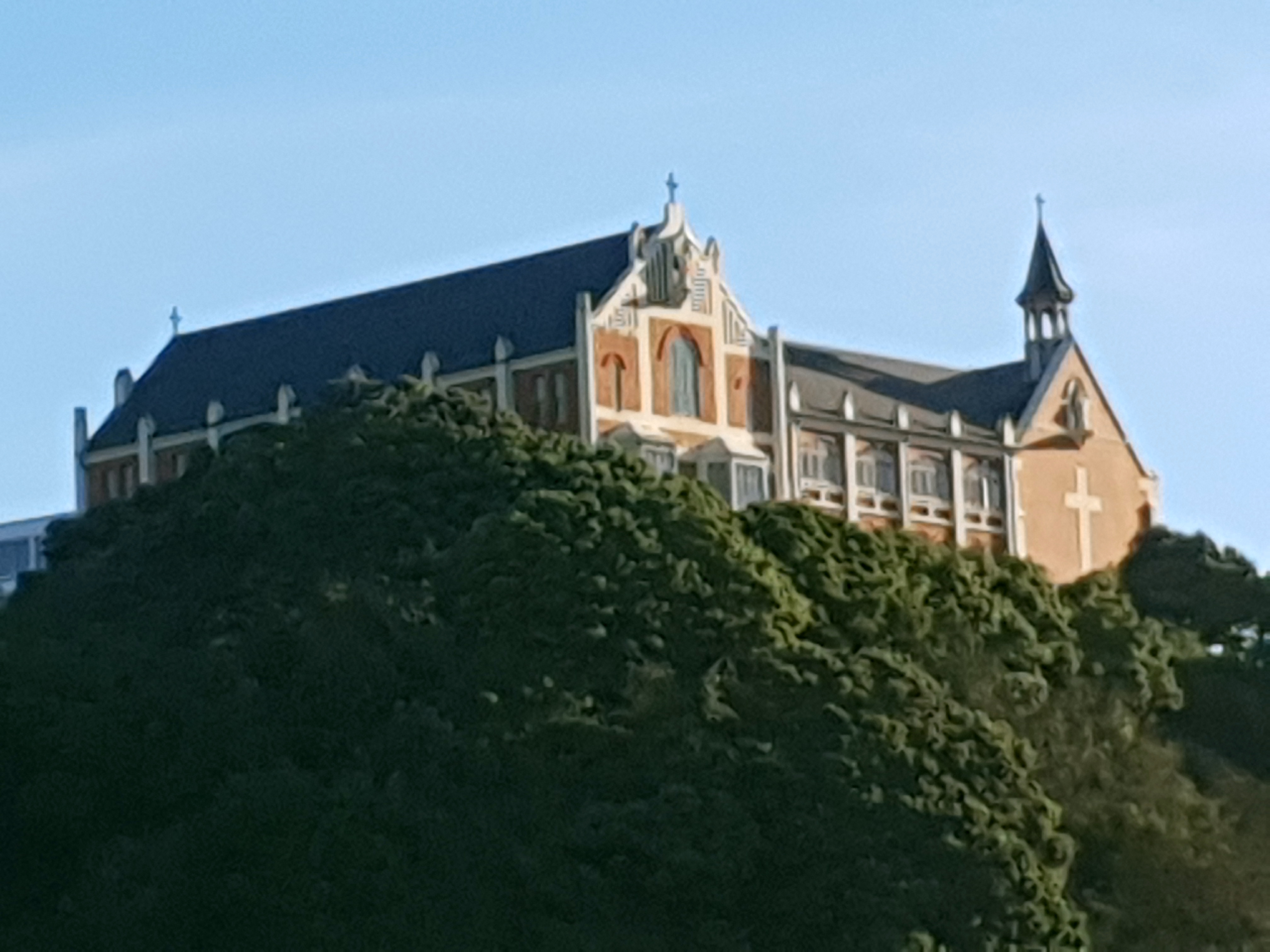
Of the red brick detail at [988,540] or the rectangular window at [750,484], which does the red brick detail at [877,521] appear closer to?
the red brick detail at [988,540]

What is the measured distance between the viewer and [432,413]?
77125mm

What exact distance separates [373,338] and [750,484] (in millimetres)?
11288

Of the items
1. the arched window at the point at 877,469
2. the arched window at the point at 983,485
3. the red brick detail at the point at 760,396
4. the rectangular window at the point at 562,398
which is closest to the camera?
the rectangular window at the point at 562,398

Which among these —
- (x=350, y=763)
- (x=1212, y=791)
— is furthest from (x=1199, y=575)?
(x=350, y=763)

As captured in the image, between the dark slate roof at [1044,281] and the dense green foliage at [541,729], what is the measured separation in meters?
50.2

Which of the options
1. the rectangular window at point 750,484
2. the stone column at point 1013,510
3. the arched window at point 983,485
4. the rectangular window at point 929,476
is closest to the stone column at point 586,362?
the rectangular window at point 750,484

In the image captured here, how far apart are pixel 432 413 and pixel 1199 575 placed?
78.6 feet

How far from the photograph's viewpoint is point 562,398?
103875 mm

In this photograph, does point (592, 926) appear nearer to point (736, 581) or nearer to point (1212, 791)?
point (736, 581)

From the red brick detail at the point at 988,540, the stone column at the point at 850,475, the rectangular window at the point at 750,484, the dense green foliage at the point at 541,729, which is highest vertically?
the stone column at the point at 850,475

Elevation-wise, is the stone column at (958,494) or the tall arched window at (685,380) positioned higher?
the tall arched window at (685,380)

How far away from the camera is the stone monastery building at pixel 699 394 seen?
104750 millimetres

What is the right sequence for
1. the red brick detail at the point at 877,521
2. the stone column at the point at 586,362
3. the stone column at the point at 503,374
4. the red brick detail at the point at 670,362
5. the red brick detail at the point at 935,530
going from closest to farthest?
the stone column at the point at 586,362, the stone column at the point at 503,374, the red brick detail at the point at 670,362, the red brick detail at the point at 877,521, the red brick detail at the point at 935,530

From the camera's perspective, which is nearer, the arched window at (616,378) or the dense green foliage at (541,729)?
the dense green foliage at (541,729)
